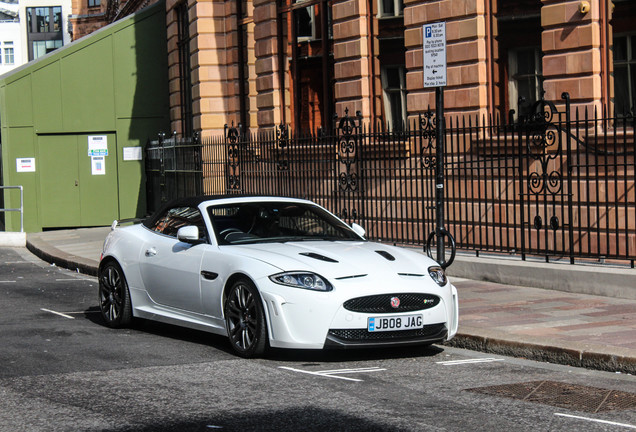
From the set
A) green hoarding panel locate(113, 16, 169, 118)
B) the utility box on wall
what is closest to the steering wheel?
the utility box on wall

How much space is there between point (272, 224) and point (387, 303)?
71.7 inches

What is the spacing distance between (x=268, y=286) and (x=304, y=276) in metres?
0.30

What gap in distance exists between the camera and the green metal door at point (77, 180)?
89.2 feet

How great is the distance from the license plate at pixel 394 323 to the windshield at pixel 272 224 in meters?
1.51

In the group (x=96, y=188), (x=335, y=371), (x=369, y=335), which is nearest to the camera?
(x=335, y=371)

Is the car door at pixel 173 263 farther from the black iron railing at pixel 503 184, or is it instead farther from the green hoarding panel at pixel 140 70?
the green hoarding panel at pixel 140 70

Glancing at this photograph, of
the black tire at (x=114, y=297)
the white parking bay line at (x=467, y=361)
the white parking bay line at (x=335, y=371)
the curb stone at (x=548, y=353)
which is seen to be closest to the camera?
the white parking bay line at (x=335, y=371)

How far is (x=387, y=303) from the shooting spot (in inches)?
316

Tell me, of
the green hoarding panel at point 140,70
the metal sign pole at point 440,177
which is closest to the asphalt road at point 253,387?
the metal sign pole at point 440,177

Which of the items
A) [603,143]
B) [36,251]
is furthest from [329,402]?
[36,251]

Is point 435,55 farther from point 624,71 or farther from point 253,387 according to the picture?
point 253,387

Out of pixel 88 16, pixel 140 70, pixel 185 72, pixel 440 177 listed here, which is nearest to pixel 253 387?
pixel 440 177

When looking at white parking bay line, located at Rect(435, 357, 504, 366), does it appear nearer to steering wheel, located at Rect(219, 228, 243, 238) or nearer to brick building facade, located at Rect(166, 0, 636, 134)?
steering wheel, located at Rect(219, 228, 243, 238)

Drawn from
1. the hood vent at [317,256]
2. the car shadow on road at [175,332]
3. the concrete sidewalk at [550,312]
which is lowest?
the car shadow on road at [175,332]
